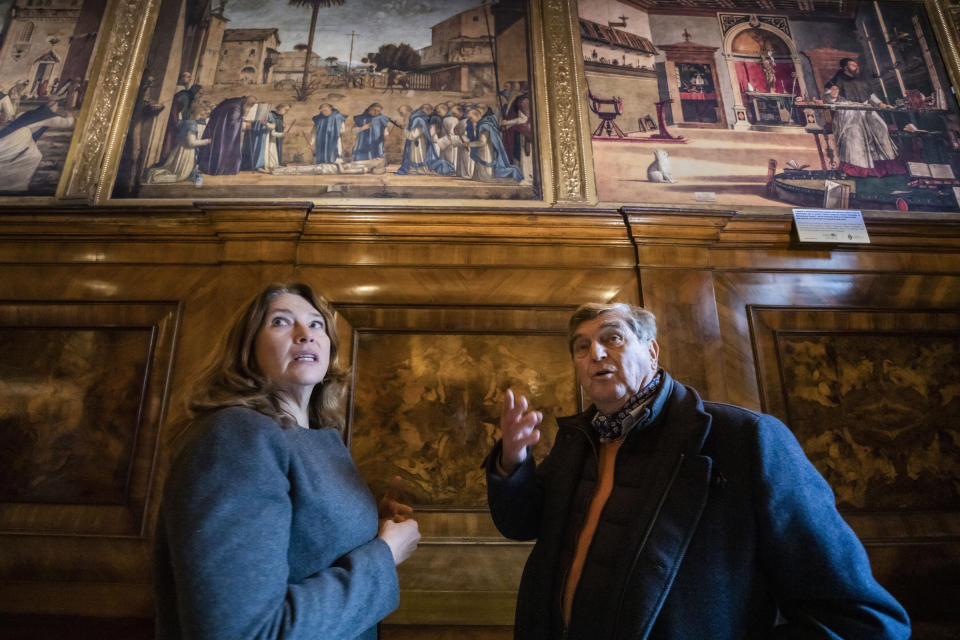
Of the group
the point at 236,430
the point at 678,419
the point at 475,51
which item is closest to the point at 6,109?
the point at 475,51

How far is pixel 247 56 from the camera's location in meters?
4.02

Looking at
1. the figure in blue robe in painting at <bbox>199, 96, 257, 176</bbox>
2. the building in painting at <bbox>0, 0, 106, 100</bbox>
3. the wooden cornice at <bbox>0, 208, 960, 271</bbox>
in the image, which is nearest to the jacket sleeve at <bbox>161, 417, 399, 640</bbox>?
the wooden cornice at <bbox>0, 208, 960, 271</bbox>

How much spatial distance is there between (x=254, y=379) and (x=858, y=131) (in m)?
4.92

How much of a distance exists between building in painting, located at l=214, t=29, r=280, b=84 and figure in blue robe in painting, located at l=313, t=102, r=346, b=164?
Result: 0.60 meters

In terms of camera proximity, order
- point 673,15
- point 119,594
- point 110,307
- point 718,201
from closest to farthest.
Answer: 1. point 119,594
2. point 110,307
3. point 718,201
4. point 673,15

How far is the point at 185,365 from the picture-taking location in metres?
2.94

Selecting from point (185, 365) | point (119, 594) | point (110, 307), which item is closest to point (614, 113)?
point (185, 365)

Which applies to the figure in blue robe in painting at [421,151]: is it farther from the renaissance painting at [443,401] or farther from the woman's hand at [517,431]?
the woman's hand at [517,431]

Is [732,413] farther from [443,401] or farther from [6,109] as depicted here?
[6,109]

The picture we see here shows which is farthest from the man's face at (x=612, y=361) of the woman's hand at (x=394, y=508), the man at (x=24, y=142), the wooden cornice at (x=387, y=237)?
the man at (x=24, y=142)

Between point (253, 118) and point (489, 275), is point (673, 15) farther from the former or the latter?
point (253, 118)

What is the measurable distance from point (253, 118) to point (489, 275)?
2379 millimetres

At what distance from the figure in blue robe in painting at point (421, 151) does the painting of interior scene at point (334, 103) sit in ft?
0.04

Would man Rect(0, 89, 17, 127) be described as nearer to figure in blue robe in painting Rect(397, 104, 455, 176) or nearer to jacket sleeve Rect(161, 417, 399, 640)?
figure in blue robe in painting Rect(397, 104, 455, 176)
